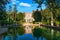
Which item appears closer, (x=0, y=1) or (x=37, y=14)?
(x=0, y=1)

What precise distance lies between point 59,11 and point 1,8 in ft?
71.4

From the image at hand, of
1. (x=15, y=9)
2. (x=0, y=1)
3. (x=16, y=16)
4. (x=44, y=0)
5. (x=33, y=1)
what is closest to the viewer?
(x=0, y=1)

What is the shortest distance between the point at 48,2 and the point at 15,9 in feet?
171

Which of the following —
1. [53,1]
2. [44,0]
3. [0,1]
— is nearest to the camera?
[0,1]

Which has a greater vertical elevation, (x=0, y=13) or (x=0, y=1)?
(x=0, y=1)

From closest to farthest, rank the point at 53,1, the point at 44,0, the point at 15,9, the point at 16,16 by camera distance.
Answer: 1. the point at 53,1
2. the point at 44,0
3. the point at 16,16
4. the point at 15,9

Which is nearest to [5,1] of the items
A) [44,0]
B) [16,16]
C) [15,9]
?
[44,0]

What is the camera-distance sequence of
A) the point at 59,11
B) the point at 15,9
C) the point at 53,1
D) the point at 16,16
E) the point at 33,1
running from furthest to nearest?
the point at 15,9, the point at 16,16, the point at 33,1, the point at 53,1, the point at 59,11

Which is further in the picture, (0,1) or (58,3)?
(58,3)

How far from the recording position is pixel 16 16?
304 feet

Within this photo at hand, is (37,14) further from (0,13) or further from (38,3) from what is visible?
(0,13)

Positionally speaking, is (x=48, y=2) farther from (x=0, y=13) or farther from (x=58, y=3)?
(x=0, y=13)

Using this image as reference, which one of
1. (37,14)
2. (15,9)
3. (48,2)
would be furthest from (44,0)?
(15,9)

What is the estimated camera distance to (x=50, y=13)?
5578 cm
